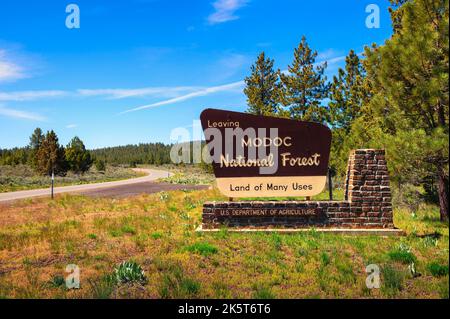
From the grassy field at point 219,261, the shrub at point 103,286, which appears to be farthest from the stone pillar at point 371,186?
the shrub at point 103,286

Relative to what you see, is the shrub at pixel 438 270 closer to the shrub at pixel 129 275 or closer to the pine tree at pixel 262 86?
the shrub at pixel 129 275

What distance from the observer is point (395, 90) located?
34.6 feet

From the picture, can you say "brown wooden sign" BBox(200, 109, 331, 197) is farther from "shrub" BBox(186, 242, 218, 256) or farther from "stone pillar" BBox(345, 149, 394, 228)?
"shrub" BBox(186, 242, 218, 256)

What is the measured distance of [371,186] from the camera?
1015 cm

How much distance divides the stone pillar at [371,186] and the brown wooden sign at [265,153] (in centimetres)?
108

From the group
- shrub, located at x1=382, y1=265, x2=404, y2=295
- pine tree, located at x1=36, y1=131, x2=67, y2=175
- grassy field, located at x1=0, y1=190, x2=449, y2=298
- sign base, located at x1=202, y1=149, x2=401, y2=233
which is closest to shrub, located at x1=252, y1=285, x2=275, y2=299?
grassy field, located at x1=0, y1=190, x2=449, y2=298

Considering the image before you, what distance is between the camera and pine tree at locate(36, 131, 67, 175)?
52.9 meters

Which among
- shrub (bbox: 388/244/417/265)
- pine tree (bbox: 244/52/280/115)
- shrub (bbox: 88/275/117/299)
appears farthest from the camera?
pine tree (bbox: 244/52/280/115)

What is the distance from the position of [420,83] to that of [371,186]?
11.4ft

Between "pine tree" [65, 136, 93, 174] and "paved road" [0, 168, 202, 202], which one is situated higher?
"pine tree" [65, 136, 93, 174]

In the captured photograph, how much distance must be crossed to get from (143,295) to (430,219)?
1119 cm

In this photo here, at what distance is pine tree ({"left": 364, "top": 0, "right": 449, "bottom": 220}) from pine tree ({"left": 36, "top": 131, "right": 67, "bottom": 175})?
2065 inches
